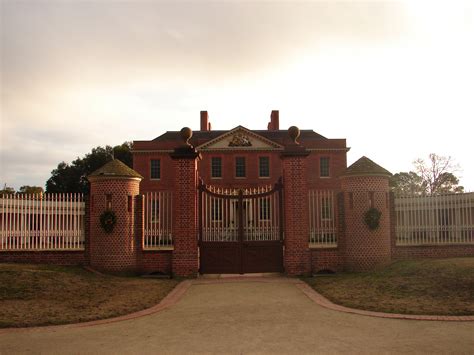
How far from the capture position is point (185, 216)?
42.3 ft

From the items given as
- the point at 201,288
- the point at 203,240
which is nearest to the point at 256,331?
the point at 201,288

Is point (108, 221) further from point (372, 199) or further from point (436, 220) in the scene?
point (436, 220)

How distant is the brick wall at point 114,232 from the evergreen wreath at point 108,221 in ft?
0.39

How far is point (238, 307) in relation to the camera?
8625mm

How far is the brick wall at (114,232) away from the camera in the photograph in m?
13.0

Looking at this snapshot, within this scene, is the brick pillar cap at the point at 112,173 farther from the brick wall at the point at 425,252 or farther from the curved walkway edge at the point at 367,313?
Answer: the brick wall at the point at 425,252

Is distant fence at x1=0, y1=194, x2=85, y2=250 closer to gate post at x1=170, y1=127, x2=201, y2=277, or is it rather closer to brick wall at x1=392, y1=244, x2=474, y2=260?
gate post at x1=170, y1=127, x2=201, y2=277

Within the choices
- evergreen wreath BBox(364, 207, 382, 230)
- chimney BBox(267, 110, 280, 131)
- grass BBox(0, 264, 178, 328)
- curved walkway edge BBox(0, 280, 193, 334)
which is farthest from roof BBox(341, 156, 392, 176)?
chimney BBox(267, 110, 280, 131)

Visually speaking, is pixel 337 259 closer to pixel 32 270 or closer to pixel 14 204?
pixel 32 270

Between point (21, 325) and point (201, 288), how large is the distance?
4.64 m

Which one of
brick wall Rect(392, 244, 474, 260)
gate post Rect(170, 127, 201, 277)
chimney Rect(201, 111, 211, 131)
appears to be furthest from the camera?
chimney Rect(201, 111, 211, 131)

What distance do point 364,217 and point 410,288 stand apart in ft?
12.3

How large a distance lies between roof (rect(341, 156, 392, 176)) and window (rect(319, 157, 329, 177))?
24.5m

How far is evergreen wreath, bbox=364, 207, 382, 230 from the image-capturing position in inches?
516
